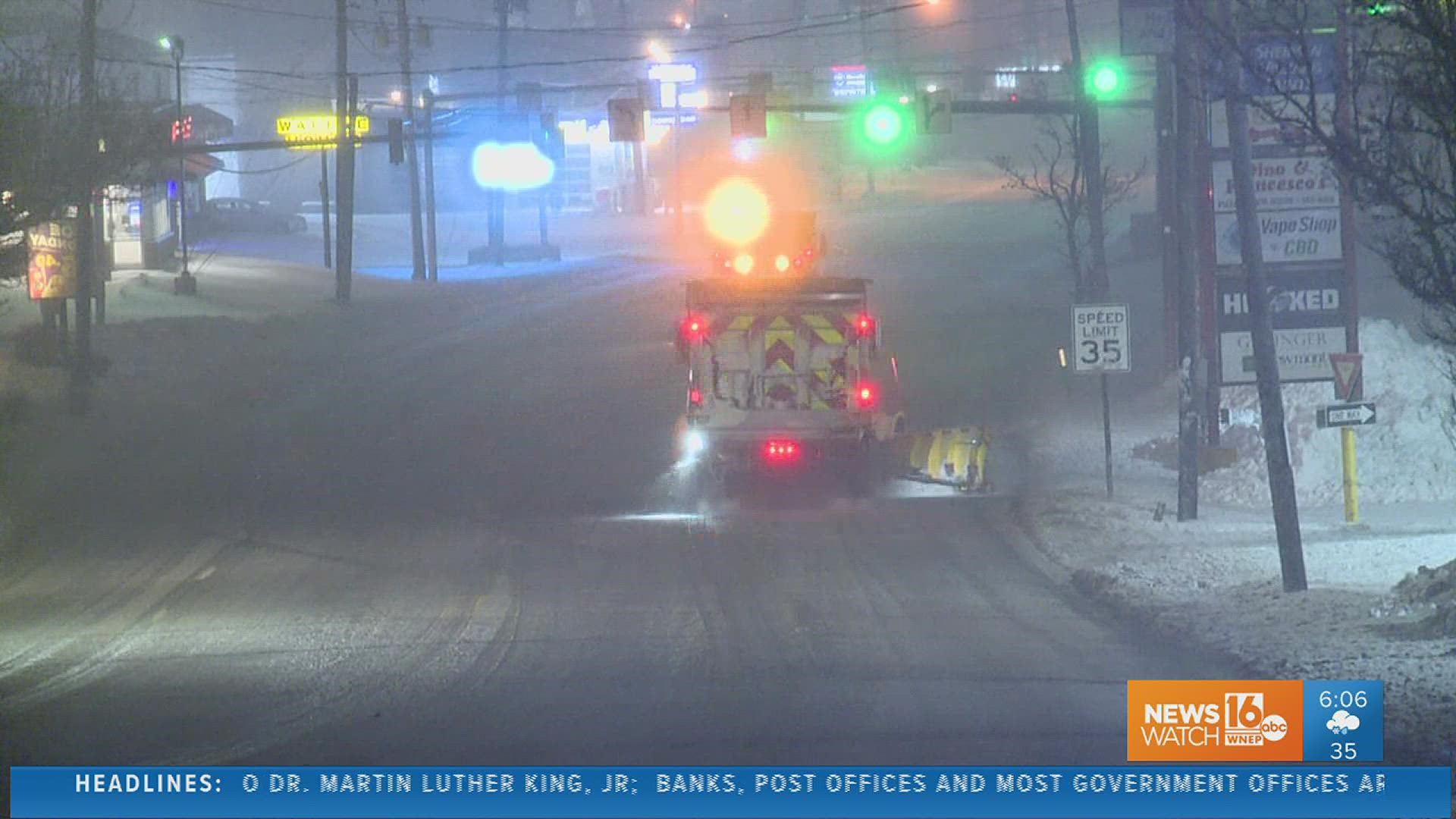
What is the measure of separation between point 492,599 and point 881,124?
20.7m

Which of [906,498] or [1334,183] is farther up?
[1334,183]

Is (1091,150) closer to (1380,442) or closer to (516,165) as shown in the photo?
(1380,442)

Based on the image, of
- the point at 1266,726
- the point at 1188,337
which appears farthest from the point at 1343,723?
the point at 1188,337

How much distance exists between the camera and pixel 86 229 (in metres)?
30.0

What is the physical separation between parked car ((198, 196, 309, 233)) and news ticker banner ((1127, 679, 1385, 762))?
76.5 meters

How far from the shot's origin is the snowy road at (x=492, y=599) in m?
10.2

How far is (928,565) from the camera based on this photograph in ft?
57.1

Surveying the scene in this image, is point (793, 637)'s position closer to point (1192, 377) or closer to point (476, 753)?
point (476, 753)

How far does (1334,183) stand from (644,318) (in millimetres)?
26004

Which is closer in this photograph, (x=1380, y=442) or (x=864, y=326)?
(x=864, y=326)

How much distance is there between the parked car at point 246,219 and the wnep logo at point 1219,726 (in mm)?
76428

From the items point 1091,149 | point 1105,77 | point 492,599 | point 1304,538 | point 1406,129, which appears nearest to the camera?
point 1406,129

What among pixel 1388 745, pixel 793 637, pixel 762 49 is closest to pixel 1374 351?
pixel 793 637

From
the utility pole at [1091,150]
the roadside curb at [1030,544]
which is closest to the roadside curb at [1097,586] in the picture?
the roadside curb at [1030,544]
